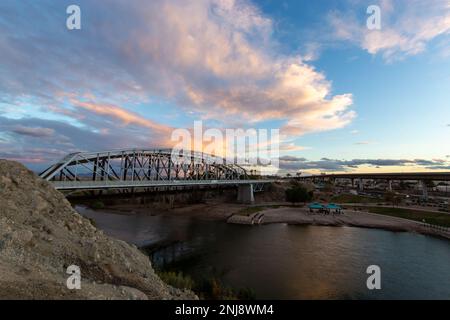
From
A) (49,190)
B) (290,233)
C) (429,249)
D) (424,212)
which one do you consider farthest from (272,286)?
(424,212)

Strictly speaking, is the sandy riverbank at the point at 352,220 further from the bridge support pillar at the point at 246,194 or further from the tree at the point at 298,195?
the bridge support pillar at the point at 246,194

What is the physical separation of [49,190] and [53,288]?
14740 millimetres

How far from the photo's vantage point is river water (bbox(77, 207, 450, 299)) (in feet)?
82.7

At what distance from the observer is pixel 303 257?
115 feet

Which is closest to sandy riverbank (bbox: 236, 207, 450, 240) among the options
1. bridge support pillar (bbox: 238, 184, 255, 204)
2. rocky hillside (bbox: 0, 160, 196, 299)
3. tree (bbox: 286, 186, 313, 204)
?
tree (bbox: 286, 186, 313, 204)

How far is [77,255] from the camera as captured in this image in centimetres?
1553

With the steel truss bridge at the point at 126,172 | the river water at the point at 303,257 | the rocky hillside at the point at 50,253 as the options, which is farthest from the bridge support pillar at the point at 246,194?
the rocky hillside at the point at 50,253

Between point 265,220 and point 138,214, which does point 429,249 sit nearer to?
point 265,220

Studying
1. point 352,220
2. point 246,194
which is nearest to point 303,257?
point 352,220

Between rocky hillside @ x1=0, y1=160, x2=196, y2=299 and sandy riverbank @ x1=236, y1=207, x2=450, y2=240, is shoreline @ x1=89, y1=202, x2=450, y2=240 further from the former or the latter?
rocky hillside @ x1=0, y1=160, x2=196, y2=299

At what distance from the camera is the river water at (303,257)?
25.2 metres

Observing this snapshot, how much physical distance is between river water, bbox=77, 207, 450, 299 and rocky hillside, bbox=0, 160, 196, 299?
13106mm

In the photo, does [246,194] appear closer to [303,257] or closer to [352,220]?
[352,220]

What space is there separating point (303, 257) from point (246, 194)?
71782mm
